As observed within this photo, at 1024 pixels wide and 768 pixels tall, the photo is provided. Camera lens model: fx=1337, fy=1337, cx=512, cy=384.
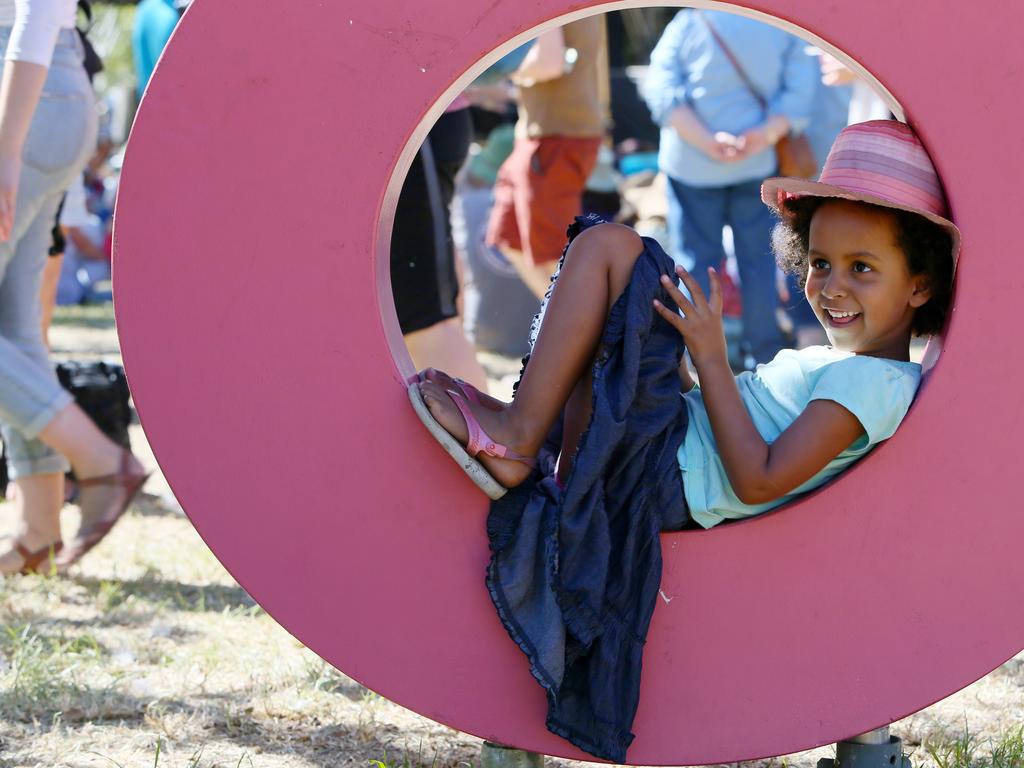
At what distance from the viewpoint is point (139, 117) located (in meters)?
2.17

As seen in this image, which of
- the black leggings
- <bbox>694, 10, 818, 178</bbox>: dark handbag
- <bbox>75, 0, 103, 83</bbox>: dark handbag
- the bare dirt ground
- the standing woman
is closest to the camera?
the bare dirt ground

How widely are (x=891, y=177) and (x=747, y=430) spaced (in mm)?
480

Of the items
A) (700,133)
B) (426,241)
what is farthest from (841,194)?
(700,133)

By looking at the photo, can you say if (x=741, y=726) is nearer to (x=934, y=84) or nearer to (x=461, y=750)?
(x=461, y=750)

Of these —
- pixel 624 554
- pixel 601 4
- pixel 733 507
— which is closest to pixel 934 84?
pixel 601 4

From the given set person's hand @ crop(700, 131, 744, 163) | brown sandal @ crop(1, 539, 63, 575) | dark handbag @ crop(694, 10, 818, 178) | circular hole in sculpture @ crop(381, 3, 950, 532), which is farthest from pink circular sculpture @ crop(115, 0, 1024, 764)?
dark handbag @ crop(694, 10, 818, 178)

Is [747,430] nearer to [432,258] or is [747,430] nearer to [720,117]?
[432,258]

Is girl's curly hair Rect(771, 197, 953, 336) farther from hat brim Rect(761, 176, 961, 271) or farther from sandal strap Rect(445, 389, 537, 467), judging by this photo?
sandal strap Rect(445, 389, 537, 467)

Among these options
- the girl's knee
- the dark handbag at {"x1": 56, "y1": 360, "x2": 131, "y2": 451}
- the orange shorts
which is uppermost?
the orange shorts

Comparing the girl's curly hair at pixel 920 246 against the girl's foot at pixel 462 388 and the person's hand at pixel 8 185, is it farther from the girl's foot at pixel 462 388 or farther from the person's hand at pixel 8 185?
the person's hand at pixel 8 185

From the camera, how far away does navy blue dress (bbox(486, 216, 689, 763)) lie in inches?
84.9

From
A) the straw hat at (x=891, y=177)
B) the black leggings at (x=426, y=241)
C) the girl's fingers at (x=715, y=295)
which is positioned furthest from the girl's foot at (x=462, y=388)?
the black leggings at (x=426, y=241)

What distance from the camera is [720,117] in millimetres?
5320

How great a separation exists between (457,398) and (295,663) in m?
1.10
